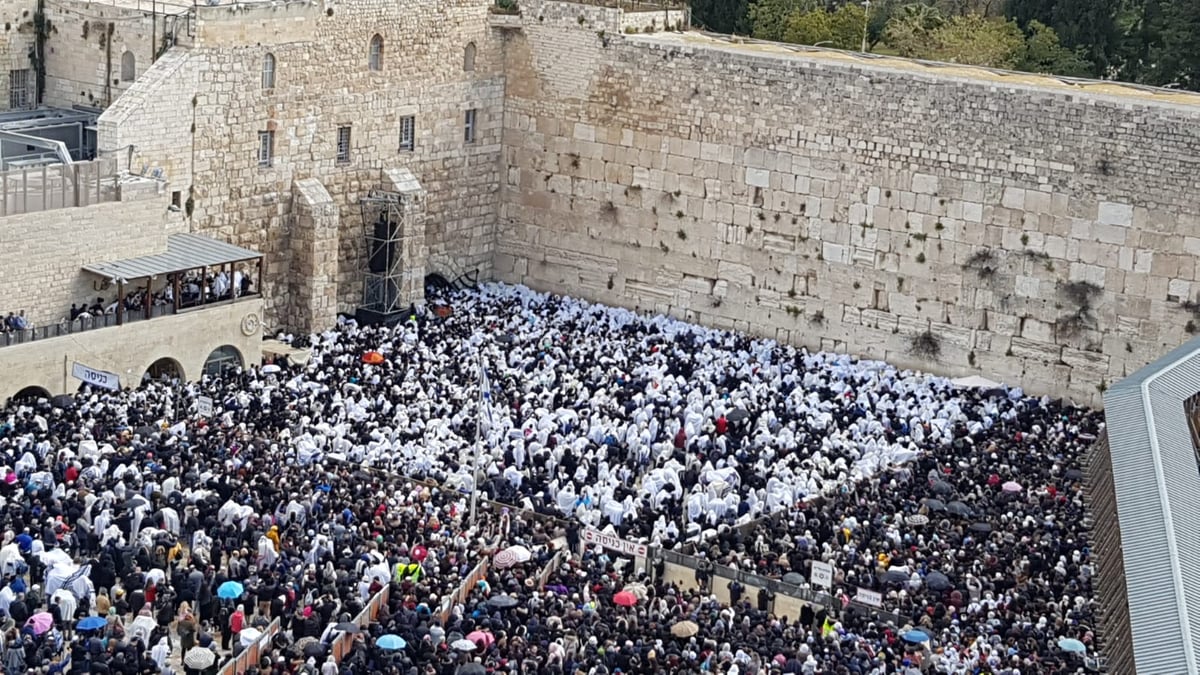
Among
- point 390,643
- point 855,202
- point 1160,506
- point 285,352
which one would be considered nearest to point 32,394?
point 285,352

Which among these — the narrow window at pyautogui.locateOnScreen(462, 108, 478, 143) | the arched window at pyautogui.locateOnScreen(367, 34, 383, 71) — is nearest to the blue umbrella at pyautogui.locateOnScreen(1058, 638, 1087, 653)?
the arched window at pyautogui.locateOnScreen(367, 34, 383, 71)

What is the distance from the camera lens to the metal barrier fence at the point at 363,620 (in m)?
28.6

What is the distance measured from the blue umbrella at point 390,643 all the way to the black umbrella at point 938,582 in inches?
334

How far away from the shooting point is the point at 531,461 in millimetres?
37938

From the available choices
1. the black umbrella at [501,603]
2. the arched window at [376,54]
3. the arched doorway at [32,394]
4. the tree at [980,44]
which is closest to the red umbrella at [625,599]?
the black umbrella at [501,603]

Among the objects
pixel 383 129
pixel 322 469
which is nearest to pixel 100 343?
pixel 322 469

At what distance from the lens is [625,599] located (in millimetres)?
30734

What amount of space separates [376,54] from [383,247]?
13.6 feet

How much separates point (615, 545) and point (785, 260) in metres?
14.9

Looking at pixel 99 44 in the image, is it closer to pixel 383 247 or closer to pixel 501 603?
pixel 383 247

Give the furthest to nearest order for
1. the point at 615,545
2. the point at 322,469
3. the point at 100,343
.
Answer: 1. the point at 100,343
2. the point at 322,469
3. the point at 615,545

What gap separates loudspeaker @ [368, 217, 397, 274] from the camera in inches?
1885

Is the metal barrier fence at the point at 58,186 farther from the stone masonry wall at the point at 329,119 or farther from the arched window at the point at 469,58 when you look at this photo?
the arched window at the point at 469,58

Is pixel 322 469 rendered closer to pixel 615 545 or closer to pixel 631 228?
pixel 615 545
